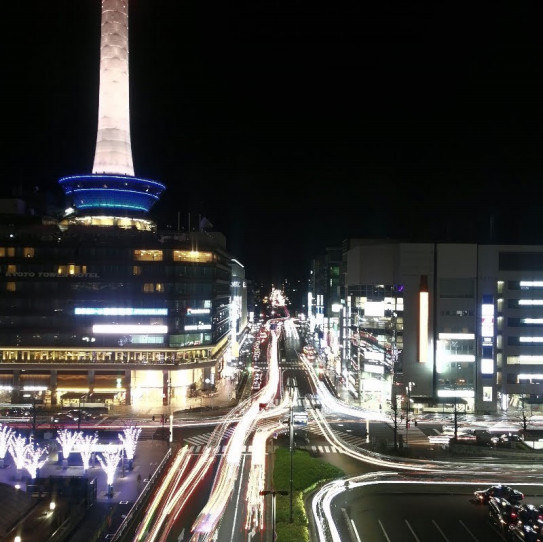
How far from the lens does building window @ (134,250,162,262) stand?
55.8 metres

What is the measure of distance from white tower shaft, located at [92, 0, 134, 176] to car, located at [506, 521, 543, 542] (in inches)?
2285

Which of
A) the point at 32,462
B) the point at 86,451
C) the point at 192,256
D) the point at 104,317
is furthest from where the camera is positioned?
the point at 192,256

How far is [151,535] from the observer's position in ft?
72.5

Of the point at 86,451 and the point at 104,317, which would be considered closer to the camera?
the point at 86,451

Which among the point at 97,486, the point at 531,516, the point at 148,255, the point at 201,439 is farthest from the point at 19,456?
the point at 148,255

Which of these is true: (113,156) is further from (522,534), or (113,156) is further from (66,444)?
(522,534)

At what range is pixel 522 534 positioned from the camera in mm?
22656

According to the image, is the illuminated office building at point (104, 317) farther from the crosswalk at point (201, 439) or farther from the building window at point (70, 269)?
the crosswalk at point (201, 439)

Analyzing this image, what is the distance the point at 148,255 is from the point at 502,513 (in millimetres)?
39690

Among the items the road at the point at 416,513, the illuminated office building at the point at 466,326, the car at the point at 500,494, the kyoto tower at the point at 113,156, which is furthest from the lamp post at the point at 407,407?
the kyoto tower at the point at 113,156

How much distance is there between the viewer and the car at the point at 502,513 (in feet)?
78.3

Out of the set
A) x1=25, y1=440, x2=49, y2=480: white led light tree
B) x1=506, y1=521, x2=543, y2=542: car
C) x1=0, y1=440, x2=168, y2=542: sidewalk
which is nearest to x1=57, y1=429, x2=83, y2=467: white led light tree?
x1=0, y1=440, x2=168, y2=542: sidewalk

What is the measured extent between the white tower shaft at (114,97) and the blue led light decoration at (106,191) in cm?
388

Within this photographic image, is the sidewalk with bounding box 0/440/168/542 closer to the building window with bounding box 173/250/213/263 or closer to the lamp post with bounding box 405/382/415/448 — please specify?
the lamp post with bounding box 405/382/415/448
